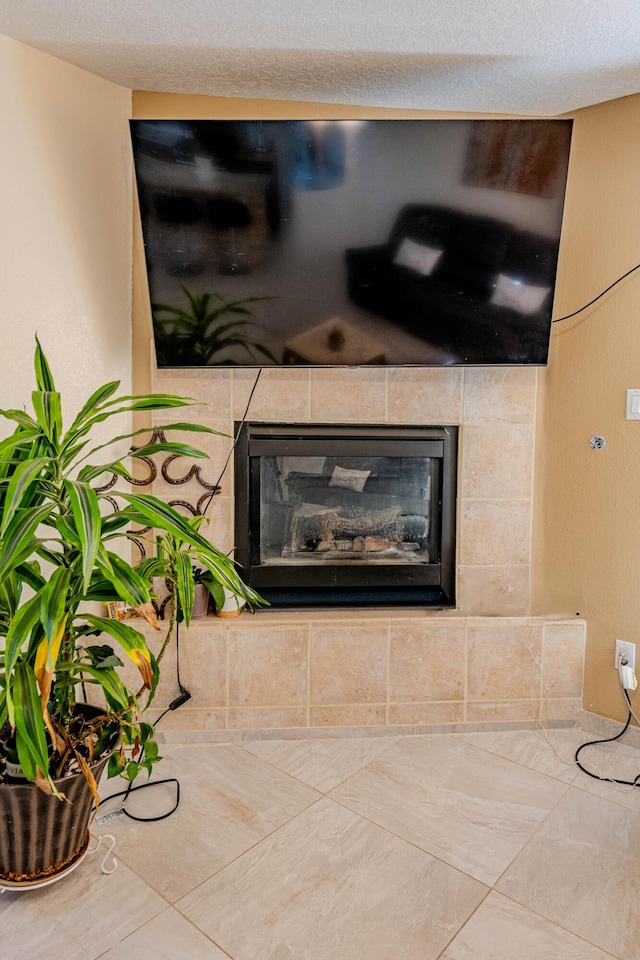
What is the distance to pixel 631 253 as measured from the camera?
200 centimetres

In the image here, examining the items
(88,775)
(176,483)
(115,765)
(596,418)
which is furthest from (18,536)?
(596,418)

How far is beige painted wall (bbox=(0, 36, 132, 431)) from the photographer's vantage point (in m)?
1.70

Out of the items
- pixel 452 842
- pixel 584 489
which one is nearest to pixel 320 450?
pixel 584 489

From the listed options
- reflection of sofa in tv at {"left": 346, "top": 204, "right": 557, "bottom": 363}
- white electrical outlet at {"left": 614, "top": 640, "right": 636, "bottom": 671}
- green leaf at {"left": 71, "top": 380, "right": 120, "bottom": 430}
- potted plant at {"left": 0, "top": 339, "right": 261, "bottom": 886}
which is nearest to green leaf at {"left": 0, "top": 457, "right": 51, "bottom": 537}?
potted plant at {"left": 0, "top": 339, "right": 261, "bottom": 886}

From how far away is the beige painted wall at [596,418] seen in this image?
2006mm

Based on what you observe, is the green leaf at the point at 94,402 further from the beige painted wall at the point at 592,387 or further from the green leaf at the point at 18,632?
the beige painted wall at the point at 592,387

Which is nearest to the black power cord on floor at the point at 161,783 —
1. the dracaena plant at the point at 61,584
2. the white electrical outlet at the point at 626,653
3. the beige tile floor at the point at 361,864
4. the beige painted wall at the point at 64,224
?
the beige tile floor at the point at 361,864

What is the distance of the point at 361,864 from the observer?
59.9 inches

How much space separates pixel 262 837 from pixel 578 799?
0.92 metres

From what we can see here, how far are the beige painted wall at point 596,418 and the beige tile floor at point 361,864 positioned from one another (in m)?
0.49

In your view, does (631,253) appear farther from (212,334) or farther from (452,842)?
(452,842)

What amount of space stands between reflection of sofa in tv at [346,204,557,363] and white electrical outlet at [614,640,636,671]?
1036mm

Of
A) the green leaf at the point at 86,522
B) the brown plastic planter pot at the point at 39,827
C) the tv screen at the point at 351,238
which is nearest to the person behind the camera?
the green leaf at the point at 86,522

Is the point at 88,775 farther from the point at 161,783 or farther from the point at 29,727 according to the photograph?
the point at 161,783
